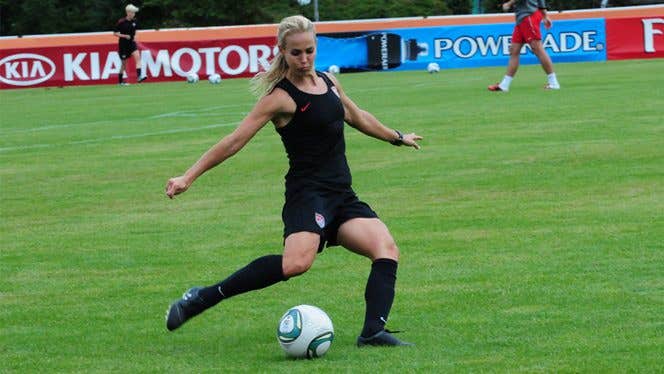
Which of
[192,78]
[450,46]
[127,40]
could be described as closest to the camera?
[127,40]

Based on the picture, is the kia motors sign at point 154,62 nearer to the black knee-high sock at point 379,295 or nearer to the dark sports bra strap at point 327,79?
the dark sports bra strap at point 327,79

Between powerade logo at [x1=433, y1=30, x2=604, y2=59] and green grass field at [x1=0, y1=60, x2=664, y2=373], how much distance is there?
647 inches

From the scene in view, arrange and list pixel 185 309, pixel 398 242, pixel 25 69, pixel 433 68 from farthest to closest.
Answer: pixel 25 69 < pixel 433 68 < pixel 398 242 < pixel 185 309

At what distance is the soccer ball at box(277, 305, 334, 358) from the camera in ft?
23.1

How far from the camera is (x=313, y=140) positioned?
754 cm

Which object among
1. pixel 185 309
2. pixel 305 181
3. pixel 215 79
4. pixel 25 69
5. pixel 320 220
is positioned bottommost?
pixel 25 69

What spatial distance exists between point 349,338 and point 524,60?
31287 mm

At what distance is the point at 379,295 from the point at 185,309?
104 cm

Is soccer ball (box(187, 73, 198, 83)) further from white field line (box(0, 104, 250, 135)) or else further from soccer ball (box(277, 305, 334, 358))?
soccer ball (box(277, 305, 334, 358))

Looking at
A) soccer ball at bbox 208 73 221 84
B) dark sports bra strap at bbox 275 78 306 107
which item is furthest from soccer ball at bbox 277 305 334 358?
soccer ball at bbox 208 73 221 84

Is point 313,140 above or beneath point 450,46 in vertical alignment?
above

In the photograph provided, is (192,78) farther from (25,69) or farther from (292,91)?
(292,91)

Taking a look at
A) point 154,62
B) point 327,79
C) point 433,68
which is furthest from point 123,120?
point 327,79

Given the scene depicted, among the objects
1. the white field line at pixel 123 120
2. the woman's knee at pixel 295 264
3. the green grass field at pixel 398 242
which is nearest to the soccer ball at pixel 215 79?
the white field line at pixel 123 120
